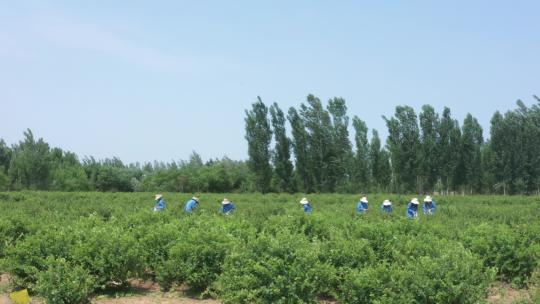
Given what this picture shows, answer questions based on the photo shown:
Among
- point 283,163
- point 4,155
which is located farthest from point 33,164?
point 283,163

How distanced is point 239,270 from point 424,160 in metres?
37.7

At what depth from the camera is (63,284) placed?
6207mm

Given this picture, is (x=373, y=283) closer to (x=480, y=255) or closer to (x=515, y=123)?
(x=480, y=255)

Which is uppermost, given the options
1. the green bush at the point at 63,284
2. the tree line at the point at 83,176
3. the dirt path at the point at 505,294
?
the tree line at the point at 83,176

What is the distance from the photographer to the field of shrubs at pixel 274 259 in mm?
5395

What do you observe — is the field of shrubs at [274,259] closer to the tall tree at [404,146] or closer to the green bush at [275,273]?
the green bush at [275,273]

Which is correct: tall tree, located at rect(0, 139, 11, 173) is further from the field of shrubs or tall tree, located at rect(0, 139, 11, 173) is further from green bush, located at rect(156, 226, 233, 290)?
green bush, located at rect(156, 226, 233, 290)

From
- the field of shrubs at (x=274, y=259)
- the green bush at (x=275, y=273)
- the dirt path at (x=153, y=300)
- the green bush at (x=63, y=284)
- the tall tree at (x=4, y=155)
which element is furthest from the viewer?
the tall tree at (x=4, y=155)

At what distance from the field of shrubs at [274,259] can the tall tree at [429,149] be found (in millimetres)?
33149

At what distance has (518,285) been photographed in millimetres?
8234

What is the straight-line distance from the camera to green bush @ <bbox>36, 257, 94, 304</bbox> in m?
6.20

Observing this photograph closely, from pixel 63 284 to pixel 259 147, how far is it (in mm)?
37562

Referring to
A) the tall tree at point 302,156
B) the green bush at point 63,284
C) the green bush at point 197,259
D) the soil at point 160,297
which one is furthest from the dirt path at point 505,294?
the tall tree at point 302,156

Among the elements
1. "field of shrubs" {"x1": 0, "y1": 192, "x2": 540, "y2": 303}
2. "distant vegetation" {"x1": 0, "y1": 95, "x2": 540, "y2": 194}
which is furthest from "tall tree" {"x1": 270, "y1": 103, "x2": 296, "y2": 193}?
"field of shrubs" {"x1": 0, "y1": 192, "x2": 540, "y2": 303}
